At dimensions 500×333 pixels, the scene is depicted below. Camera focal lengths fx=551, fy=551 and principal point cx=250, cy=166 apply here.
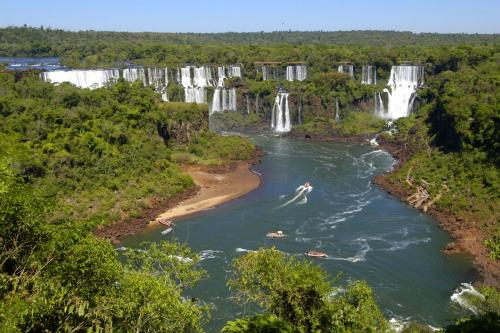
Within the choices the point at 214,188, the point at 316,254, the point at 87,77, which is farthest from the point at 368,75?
the point at 316,254

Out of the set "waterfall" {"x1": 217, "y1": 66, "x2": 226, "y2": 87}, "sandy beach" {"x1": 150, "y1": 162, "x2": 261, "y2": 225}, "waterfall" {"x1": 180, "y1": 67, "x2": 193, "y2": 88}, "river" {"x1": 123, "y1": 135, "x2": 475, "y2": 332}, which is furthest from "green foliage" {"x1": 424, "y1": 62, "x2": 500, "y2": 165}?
"waterfall" {"x1": 180, "y1": 67, "x2": 193, "y2": 88}

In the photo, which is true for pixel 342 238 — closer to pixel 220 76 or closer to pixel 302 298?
pixel 302 298

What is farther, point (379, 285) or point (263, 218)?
point (263, 218)

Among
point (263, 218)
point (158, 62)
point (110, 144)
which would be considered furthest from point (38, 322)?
point (158, 62)

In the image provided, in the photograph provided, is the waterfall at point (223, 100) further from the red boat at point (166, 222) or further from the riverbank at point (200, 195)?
the red boat at point (166, 222)

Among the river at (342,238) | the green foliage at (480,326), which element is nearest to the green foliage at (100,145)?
the river at (342,238)

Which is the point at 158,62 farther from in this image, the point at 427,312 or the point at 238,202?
the point at 427,312

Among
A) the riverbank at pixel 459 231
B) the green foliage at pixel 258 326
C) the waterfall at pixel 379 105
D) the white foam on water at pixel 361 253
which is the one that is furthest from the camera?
the waterfall at pixel 379 105
